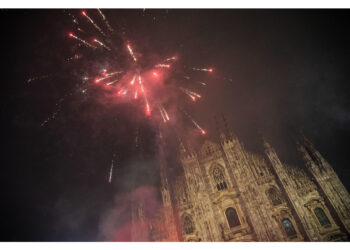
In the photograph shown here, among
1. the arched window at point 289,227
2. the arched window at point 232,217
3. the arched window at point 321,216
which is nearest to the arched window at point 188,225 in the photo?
the arched window at point 232,217

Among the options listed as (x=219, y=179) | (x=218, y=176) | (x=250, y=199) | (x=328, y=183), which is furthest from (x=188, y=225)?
(x=328, y=183)

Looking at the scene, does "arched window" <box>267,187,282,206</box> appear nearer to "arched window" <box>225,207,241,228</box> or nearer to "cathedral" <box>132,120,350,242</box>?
"cathedral" <box>132,120,350,242</box>

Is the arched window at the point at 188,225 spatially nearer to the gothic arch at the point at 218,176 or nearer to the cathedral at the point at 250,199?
the cathedral at the point at 250,199

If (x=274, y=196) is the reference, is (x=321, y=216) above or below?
below

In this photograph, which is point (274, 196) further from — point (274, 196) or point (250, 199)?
point (250, 199)

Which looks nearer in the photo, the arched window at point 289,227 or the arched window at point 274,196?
the arched window at point 289,227

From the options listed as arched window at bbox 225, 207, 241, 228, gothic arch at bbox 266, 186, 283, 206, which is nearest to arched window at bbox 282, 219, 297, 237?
gothic arch at bbox 266, 186, 283, 206
